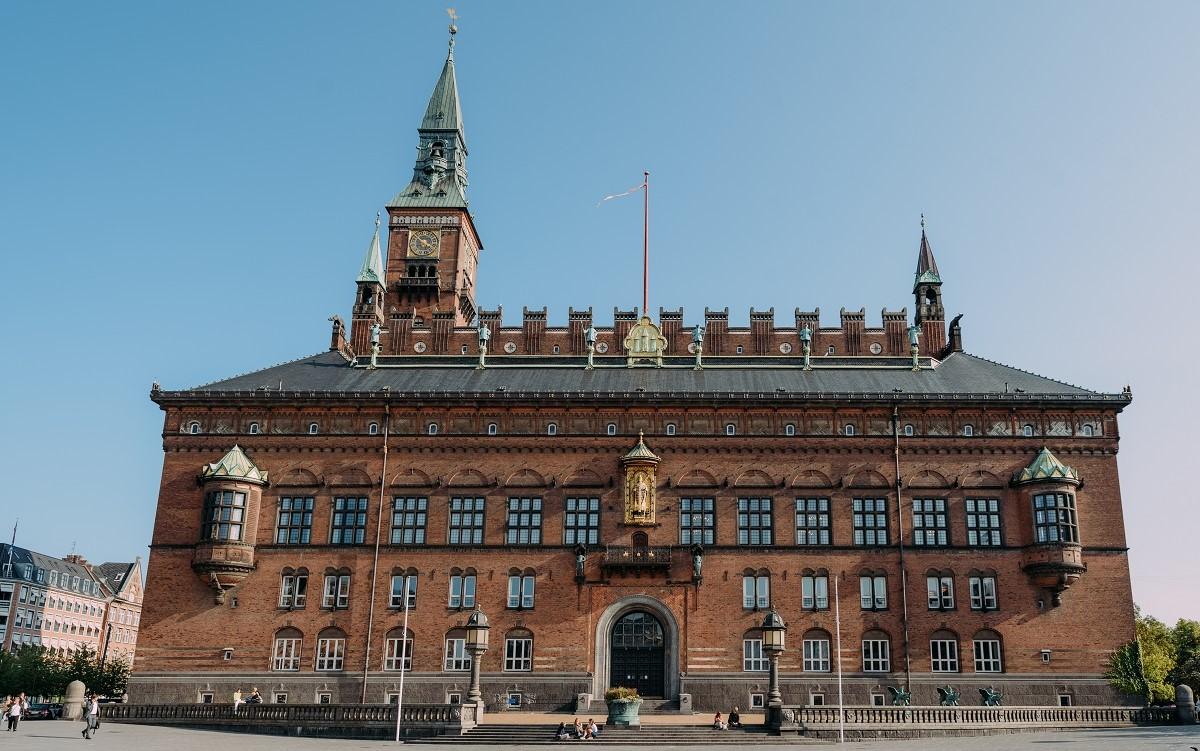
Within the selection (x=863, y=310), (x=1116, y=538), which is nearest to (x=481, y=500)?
(x=863, y=310)

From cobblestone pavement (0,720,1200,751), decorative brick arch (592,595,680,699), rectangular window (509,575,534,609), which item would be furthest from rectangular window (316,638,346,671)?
decorative brick arch (592,595,680,699)

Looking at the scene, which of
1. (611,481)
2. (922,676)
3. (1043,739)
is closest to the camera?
(1043,739)

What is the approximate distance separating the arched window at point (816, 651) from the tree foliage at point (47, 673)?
5694 centimetres

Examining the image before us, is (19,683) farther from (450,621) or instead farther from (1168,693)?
(1168,693)

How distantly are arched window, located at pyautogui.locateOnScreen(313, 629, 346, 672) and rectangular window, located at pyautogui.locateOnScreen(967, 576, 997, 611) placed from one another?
32.7 meters

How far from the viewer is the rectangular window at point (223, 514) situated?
53.4m

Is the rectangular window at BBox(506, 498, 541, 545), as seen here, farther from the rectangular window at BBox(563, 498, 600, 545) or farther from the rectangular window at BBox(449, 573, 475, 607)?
the rectangular window at BBox(449, 573, 475, 607)

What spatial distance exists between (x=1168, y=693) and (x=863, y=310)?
2631cm

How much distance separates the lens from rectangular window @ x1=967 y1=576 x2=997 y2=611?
2047 inches

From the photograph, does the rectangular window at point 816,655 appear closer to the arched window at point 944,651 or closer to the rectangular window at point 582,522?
the arched window at point 944,651

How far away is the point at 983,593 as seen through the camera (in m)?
52.2

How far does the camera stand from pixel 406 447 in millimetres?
55906

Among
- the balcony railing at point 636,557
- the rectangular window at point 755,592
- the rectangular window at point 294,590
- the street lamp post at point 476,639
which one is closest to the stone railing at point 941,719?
the rectangular window at point 755,592

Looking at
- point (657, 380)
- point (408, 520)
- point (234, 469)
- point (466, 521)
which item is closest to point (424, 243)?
point (657, 380)
